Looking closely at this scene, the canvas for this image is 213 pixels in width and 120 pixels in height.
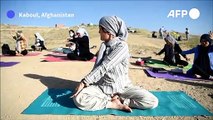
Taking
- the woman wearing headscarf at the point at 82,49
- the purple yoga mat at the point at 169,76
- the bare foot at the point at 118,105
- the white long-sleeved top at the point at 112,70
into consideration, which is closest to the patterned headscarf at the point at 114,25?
the white long-sleeved top at the point at 112,70

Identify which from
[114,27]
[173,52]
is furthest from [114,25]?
[173,52]

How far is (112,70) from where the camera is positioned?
421 centimetres

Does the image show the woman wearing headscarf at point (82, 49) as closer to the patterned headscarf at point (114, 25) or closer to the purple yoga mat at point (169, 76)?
the purple yoga mat at point (169, 76)

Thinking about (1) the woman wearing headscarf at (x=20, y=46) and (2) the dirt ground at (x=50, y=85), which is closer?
(2) the dirt ground at (x=50, y=85)

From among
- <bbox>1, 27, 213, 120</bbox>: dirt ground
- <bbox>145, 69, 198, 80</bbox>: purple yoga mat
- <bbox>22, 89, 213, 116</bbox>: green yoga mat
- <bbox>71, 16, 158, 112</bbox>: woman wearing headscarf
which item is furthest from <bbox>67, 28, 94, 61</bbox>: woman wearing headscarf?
<bbox>71, 16, 158, 112</bbox>: woman wearing headscarf

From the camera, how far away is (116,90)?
4.27m

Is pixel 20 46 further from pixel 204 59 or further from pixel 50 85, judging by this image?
pixel 204 59

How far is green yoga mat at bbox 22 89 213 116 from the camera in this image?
13.2 feet

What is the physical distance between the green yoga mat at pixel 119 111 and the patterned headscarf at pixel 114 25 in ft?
3.92

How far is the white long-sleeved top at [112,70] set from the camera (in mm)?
4020

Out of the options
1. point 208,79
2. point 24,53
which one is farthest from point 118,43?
point 24,53

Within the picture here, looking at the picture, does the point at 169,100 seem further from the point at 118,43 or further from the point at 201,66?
the point at 201,66

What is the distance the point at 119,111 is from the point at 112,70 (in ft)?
2.09

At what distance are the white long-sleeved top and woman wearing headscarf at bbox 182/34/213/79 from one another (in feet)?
10.7
